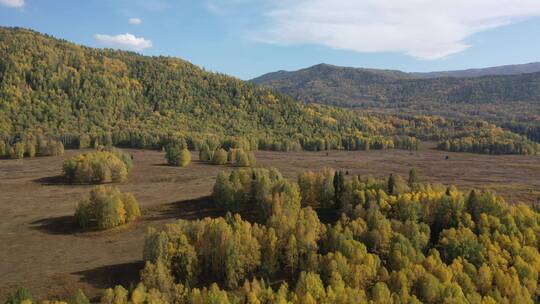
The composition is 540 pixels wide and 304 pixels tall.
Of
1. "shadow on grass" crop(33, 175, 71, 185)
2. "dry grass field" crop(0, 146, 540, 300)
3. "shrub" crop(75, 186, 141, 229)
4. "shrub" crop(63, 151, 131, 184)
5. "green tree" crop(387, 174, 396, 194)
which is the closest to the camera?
"dry grass field" crop(0, 146, 540, 300)

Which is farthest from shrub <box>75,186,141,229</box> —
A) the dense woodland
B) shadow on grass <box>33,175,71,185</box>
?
shadow on grass <box>33,175,71,185</box>

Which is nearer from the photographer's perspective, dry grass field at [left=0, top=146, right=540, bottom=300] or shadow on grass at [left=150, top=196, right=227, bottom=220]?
dry grass field at [left=0, top=146, right=540, bottom=300]

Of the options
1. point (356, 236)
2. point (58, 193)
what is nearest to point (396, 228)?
point (356, 236)

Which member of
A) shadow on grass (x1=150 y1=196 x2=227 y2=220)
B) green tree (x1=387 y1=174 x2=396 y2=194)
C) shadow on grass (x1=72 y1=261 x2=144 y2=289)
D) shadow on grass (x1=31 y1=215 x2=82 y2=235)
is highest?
green tree (x1=387 y1=174 x2=396 y2=194)

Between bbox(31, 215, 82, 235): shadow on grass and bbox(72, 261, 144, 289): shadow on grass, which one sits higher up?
bbox(31, 215, 82, 235): shadow on grass

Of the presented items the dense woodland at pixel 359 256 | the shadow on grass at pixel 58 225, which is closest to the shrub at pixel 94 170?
the shadow on grass at pixel 58 225

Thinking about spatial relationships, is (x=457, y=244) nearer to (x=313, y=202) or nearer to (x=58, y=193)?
(x=313, y=202)

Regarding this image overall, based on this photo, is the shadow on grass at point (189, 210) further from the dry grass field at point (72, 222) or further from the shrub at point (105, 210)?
the shrub at point (105, 210)

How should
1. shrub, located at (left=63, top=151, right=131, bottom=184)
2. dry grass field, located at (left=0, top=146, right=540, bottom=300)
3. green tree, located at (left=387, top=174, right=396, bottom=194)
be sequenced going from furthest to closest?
shrub, located at (left=63, top=151, right=131, bottom=184) < green tree, located at (left=387, top=174, right=396, bottom=194) < dry grass field, located at (left=0, top=146, right=540, bottom=300)

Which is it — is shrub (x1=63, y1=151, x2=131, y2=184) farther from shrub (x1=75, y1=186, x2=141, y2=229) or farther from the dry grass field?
shrub (x1=75, y1=186, x2=141, y2=229)
